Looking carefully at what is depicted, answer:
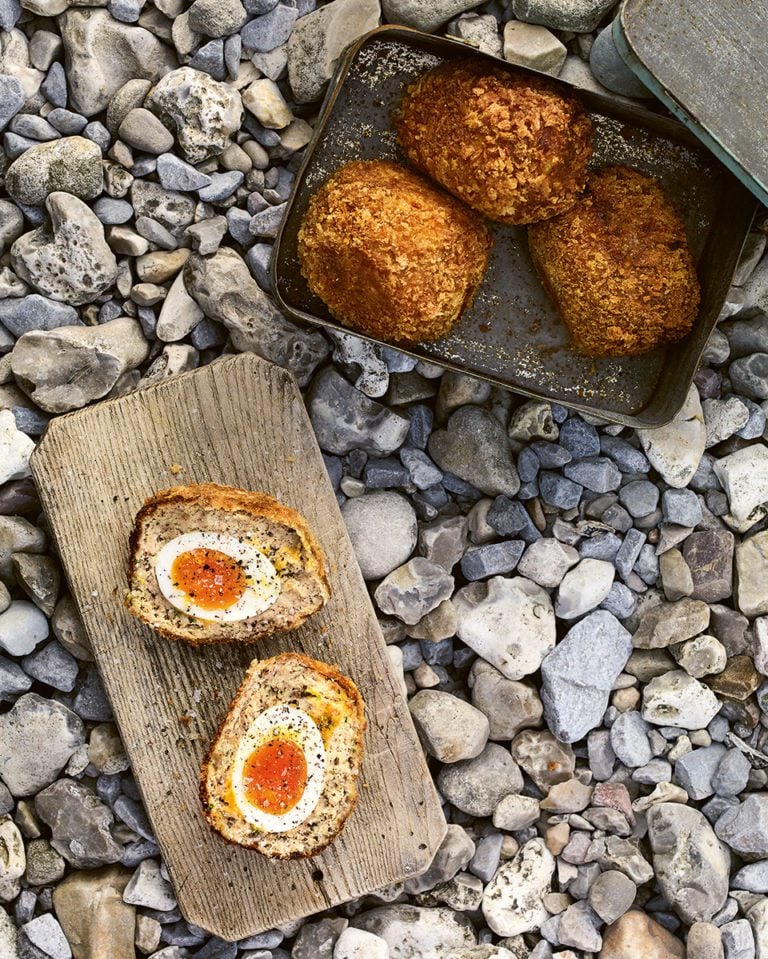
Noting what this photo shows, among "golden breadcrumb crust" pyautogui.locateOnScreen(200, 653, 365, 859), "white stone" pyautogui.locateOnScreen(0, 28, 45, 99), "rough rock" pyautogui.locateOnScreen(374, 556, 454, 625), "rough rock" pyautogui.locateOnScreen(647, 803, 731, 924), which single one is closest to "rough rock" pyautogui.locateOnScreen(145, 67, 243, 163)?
"white stone" pyautogui.locateOnScreen(0, 28, 45, 99)

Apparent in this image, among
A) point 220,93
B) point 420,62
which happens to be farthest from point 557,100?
point 220,93

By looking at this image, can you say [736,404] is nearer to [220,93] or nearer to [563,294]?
[563,294]

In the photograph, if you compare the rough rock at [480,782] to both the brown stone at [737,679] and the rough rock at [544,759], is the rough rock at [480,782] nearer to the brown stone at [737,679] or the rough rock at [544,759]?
the rough rock at [544,759]

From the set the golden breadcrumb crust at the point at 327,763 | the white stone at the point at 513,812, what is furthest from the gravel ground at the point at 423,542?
the golden breadcrumb crust at the point at 327,763

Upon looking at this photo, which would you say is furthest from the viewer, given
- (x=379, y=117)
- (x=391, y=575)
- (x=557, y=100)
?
(x=391, y=575)

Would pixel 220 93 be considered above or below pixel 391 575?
above

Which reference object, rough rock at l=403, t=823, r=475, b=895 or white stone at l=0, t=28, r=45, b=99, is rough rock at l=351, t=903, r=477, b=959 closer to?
rough rock at l=403, t=823, r=475, b=895
